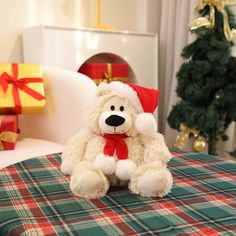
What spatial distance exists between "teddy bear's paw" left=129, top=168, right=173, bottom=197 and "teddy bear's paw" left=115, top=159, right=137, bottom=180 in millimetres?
18

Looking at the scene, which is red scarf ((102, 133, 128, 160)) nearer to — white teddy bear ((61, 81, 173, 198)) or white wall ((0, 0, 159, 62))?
white teddy bear ((61, 81, 173, 198))

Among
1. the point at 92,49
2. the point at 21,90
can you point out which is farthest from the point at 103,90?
the point at 92,49

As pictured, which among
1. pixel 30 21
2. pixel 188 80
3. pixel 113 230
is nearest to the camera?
pixel 113 230

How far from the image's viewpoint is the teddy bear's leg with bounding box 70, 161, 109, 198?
2.27 feet

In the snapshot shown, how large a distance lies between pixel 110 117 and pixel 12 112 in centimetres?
81

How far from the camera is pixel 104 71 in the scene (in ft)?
6.44

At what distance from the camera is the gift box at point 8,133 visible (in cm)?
133

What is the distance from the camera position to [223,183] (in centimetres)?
80

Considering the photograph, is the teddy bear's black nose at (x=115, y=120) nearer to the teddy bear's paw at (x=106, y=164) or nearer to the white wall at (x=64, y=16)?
the teddy bear's paw at (x=106, y=164)

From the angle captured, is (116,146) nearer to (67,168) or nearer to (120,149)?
(120,149)

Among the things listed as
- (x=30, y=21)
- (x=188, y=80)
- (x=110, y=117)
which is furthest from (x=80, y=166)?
(x=30, y=21)

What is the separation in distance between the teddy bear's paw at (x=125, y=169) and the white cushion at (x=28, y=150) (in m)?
0.59

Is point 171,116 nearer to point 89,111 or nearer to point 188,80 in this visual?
point 188,80

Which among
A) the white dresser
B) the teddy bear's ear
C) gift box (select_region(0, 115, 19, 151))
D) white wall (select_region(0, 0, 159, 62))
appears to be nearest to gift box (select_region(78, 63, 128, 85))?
the white dresser
